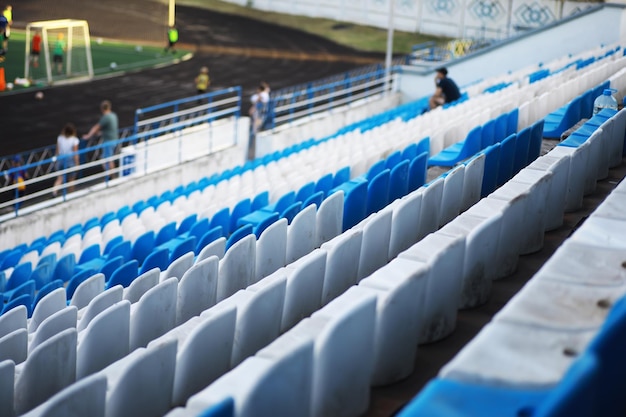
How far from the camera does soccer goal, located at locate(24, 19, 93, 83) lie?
1037 inches

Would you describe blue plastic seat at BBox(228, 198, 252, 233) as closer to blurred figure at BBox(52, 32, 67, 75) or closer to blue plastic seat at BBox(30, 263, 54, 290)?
blue plastic seat at BBox(30, 263, 54, 290)

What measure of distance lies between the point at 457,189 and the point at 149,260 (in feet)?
9.64

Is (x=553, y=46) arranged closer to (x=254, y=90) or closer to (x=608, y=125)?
(x=254, y=90)

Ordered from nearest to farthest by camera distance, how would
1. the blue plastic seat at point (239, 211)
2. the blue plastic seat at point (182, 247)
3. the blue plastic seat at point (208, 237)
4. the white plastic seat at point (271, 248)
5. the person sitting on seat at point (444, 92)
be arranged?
the white plastic seat at point (271, 248) < the blue plastic seat at point (182, 247) < the blue plastic seat at point (208, 237) < the blue plastic seat at point (239, 211) < the person sitting on seat at point (444, 92)

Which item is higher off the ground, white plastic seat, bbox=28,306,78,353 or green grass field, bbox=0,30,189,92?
white plastic seat, bbox=28,306,78,353

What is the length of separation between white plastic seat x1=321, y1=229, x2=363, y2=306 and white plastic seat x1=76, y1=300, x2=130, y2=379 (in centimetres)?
113

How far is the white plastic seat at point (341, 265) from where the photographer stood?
525 cm

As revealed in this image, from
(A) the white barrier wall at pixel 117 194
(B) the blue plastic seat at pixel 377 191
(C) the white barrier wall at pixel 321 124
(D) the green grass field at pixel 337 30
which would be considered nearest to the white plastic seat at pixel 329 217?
(B) the blue plastic seat at pixel 377 191

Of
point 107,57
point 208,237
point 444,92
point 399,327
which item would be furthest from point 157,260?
point 107,57

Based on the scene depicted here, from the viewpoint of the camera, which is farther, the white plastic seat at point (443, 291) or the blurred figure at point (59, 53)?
the blurred figure at point (59, 53)

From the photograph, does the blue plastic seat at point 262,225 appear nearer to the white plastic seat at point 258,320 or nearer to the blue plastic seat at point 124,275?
the blue plastic seat at point 124,275

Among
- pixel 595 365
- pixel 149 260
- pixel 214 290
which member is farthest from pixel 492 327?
pixel 149 260

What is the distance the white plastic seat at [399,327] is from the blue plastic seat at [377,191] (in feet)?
11.3

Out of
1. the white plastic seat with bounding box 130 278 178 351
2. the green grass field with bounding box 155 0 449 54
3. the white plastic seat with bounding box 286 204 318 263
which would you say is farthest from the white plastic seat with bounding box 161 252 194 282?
the green grass field with bounding box 155 0 449 54
